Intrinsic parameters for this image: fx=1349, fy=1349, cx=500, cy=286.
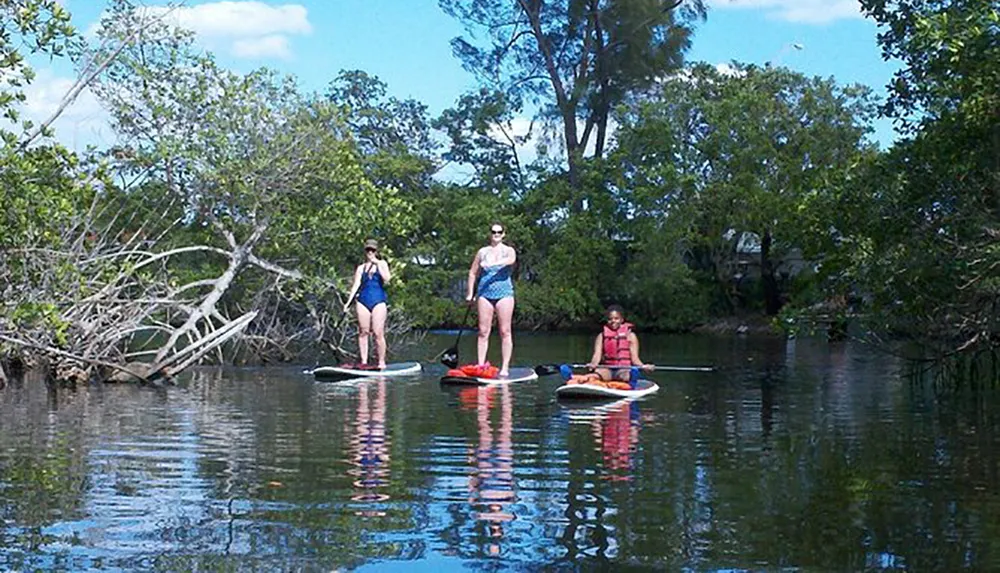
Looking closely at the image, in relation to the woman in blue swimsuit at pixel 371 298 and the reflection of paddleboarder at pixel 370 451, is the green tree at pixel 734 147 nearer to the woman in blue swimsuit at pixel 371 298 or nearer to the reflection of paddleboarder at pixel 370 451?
the woman in blue swimsuit at pixel 371 298

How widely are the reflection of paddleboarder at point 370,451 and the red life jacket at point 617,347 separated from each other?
2.71 metres

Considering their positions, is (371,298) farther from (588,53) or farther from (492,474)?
(588,53)

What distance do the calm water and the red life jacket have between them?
692 mm

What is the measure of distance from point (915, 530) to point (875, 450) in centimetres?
366

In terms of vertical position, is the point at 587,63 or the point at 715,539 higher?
the point at 587,63

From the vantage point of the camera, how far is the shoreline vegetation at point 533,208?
15.5 metres

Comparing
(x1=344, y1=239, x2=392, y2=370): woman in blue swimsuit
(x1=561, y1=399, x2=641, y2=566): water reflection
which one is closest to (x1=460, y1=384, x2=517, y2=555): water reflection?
(x1=561, y1=399, x2=641, y2=566): water reflection

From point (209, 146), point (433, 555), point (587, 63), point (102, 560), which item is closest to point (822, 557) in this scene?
point (433, 555)

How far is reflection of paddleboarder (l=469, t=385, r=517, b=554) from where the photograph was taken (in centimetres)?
732

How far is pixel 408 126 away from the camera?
55344mm

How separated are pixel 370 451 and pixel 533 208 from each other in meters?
41.9

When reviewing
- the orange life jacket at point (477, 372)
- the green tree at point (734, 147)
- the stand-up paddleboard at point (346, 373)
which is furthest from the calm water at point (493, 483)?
the green tree at point (734, 147)

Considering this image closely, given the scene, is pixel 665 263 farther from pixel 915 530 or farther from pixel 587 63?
pixel 915 530

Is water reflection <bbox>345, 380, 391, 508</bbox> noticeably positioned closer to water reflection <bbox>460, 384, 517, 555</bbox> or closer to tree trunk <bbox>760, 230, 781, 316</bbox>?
water reflection <bbox>460, 384, 517, 555</bbox>
